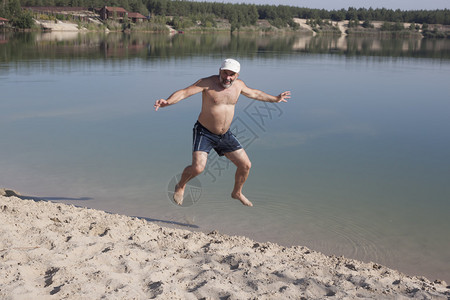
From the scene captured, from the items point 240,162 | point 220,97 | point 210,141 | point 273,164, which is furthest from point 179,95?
point 273,164

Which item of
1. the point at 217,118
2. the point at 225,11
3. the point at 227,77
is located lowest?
the point at 217,118

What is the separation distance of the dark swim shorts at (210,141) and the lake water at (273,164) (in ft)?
3.74

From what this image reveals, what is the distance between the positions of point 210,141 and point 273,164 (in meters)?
3.56

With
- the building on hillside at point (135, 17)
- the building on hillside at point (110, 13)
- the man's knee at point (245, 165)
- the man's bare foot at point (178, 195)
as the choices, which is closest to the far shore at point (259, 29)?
the building on hillside at point (110, 13)

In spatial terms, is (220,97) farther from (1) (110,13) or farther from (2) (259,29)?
(2) (259,29)

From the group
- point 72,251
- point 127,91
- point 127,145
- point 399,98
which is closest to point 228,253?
point 72,251

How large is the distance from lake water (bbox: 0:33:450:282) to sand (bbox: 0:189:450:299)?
110 centimetres

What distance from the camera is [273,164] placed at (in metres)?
10.1

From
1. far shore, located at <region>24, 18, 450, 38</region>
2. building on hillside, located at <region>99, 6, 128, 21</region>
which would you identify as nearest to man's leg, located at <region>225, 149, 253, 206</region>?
far shore, located at <region>24, 18, 450, 38</region>

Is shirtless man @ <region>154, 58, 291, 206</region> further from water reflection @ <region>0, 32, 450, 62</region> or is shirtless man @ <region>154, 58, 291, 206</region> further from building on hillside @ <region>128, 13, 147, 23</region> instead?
building on hillside @ <region>128, 13, 147, 23</region>

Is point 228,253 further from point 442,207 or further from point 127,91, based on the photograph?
point 127,91

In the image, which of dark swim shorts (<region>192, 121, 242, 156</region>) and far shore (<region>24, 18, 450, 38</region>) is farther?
far shore (<region>24, 18, 450, 38</region>)

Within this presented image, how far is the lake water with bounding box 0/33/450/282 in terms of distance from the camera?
7062 mm

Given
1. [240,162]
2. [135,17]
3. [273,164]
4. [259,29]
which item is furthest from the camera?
[259,29]
